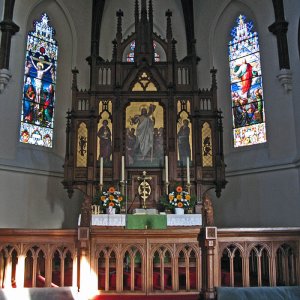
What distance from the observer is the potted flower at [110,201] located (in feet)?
31.5

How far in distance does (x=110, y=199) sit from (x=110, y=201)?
0.15 ft

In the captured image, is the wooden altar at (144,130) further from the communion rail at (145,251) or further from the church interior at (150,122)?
the communion rail at (145,251)

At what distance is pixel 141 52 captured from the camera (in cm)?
1196

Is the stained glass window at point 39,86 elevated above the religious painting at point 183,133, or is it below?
above

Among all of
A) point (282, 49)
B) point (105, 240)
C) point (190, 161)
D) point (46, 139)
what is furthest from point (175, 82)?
point (105, 240)

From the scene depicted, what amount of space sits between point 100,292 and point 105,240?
76 cm

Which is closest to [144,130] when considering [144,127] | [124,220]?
[144,127]

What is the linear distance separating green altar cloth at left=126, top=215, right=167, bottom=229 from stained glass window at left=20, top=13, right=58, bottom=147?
5882 mm

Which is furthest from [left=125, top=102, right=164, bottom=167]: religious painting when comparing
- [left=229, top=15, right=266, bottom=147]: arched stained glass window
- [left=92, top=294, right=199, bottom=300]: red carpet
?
[left=92, top=294, right=199, bottom=300]: red carpet

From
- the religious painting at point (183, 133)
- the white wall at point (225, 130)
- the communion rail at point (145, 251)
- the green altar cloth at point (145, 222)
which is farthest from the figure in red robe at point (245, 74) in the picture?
the communion rail at point (145, 251)

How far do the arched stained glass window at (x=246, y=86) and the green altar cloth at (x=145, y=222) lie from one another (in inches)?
234

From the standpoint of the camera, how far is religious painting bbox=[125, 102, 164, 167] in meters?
11.4

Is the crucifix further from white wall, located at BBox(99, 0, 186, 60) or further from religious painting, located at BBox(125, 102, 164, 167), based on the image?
white wall, located at BBox(99, 0, 186, 60)

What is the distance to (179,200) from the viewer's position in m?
9.91
